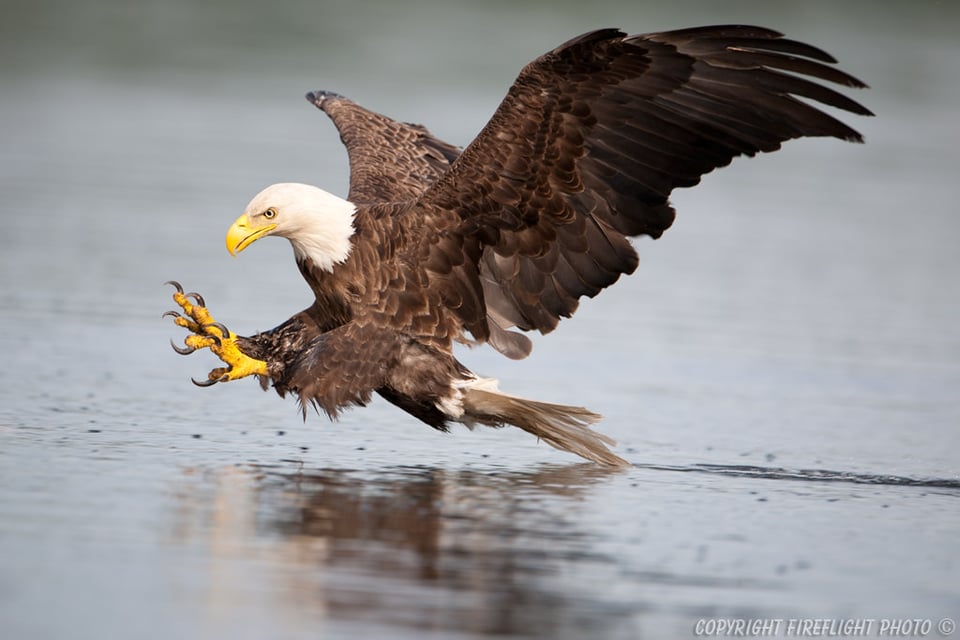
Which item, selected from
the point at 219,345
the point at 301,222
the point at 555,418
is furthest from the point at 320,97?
the point at 555,418

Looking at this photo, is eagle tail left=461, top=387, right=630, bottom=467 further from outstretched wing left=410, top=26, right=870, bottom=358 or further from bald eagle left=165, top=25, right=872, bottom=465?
outstretched wing left=410, top=26, right=870, bottom=358

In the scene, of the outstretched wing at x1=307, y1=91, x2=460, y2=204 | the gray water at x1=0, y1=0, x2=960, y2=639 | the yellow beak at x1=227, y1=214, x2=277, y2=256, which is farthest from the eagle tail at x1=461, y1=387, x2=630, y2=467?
the outstretched wing at x1=307, y1=91, x2=460, y2=204

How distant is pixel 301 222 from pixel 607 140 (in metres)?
1.34

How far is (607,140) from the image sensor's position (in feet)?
22.7

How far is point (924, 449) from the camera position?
7.98 m

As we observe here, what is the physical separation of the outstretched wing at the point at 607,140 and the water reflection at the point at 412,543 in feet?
3.13

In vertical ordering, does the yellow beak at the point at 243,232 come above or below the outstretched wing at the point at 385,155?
below

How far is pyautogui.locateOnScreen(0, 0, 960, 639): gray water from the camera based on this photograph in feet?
17.0

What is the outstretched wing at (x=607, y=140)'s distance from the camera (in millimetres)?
6719

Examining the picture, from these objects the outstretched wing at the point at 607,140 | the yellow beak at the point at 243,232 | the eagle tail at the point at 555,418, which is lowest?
the eagle tail at the point at 555,418

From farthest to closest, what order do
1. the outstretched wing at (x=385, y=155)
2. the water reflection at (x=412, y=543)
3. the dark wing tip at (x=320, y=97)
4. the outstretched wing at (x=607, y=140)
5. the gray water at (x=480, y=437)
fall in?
the dark wing tip at (x=320, y=97)
the outstretched wing at (x=385, y=155)
the outstretched wing at (x=607, y=140)
the gray water at (x=480, y=437)
the water reflection at (x=412, y=543)

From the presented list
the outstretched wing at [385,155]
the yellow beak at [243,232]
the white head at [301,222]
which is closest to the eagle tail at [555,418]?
the white head at [301,222]

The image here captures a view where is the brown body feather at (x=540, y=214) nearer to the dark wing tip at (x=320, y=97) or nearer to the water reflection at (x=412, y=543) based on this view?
the water reflection at (x=412, y=543)

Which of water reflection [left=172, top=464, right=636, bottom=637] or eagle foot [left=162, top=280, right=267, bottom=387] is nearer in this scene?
water reflection [left=172, top=464, right=636, bottom=637]
